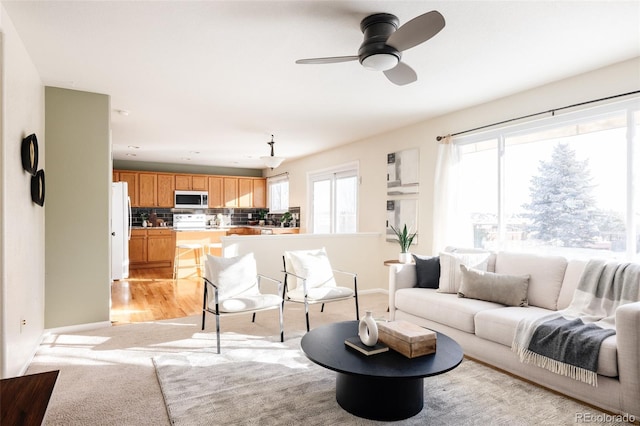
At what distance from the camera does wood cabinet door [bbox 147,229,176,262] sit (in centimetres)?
876

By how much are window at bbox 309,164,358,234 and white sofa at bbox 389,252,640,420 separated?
9.23 feet

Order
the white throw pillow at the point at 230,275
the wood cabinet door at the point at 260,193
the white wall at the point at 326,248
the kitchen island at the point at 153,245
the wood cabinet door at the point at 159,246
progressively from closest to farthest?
the white throw pillow at the point at 230,275, the white wall at the point at 326,248, the kitchen island at the point at 153,245, the wood cabinet door at the point at 159,246, the wood cabinet door at the point at 260,193

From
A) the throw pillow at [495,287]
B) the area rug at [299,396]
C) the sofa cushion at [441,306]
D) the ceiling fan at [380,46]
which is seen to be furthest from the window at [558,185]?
the ceiling fan at [380,46]

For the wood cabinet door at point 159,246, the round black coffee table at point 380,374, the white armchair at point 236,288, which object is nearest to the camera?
the round black coffee table at point 380,374

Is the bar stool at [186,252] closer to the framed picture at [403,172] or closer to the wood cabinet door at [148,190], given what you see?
the wood cabinet door at [148,190]

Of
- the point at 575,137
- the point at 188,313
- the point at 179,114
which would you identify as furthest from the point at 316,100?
the point at 188,313

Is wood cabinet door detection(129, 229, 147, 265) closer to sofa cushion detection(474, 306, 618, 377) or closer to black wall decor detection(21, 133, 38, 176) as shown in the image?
black wall decor detection(21, 133, 38, 176)

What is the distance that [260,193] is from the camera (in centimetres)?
1034

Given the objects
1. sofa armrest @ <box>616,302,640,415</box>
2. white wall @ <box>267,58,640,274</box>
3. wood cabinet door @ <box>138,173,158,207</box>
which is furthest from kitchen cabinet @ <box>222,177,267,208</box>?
sofa armrest @ <box>616,302,640,415</box>

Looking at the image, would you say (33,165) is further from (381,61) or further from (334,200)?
(334,200)

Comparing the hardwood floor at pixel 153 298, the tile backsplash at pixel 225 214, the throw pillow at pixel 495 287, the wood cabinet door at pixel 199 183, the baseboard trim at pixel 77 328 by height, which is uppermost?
the wood cabinet door at pixel 199 183

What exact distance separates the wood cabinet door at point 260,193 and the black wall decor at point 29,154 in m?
7.05

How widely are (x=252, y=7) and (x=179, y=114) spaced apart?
2867mm

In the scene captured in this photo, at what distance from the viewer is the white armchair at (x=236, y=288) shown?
3486mm
